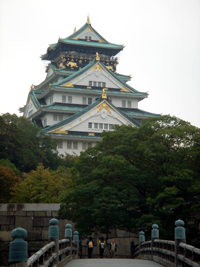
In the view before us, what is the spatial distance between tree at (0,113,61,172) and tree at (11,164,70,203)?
603 centimetres

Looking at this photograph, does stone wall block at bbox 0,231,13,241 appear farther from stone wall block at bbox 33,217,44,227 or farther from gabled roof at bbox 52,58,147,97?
gabled roof at bbox 52,58,147,97

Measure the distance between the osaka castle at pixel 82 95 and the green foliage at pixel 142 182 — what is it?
2725 cm

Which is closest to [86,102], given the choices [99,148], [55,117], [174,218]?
[55,117]

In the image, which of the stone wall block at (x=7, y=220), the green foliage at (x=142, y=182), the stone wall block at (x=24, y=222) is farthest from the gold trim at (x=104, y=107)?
the stone wall block at (x=7, y=220)

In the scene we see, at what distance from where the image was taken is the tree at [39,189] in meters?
35.4

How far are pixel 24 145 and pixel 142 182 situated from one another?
20086mm

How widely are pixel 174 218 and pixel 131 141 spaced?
5430 millimetres

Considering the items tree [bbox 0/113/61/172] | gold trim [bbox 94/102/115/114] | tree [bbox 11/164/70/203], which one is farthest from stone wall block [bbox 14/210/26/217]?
gold trim [bbox 94/102/115/114]

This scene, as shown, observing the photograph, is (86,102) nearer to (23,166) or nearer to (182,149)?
(23,166)

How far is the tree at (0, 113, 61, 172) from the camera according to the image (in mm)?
43094

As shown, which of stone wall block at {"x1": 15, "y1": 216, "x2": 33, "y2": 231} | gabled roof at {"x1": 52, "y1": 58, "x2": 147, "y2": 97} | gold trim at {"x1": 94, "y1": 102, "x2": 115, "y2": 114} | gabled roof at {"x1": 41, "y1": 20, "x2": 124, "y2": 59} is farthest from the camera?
gabled roof at {"x1": 41, "y1": 20, "x2": 124, "y2": 59}

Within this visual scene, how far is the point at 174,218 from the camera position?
87.5ft

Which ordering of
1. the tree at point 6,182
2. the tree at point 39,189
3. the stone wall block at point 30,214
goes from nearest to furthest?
the stone wall block at point 30,214, the tree at point 39,189, the tree at point 6,182

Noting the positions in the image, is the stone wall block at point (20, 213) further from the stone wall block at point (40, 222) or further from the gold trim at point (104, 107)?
the gold trim at point (104, 107)
